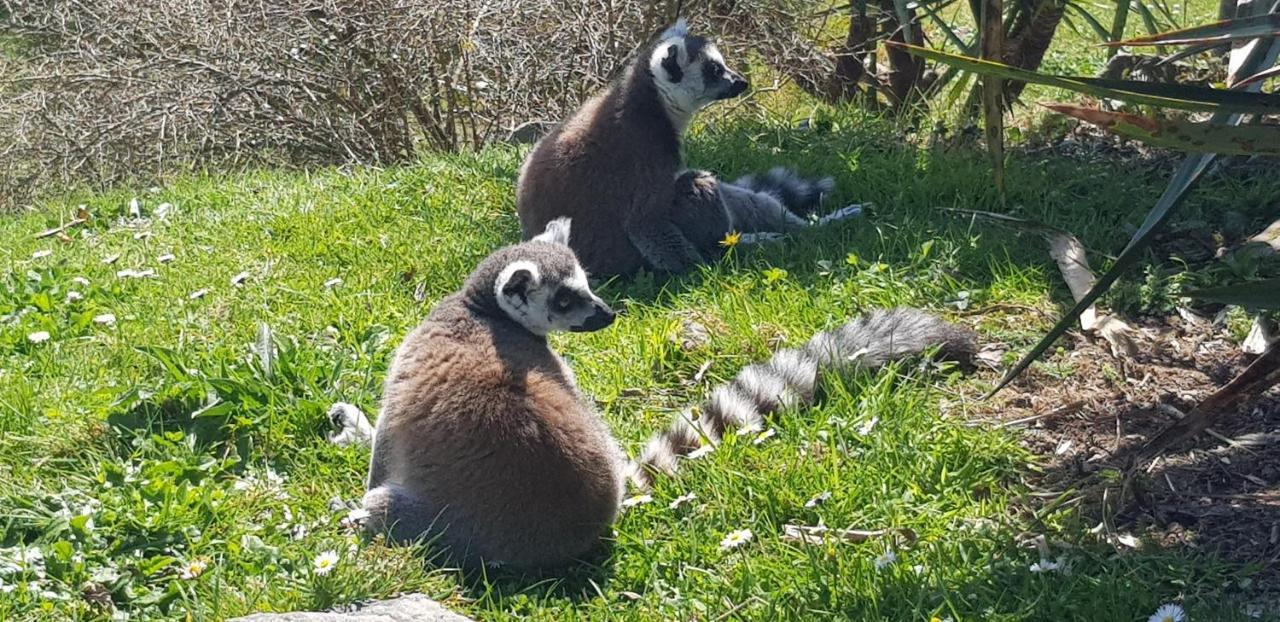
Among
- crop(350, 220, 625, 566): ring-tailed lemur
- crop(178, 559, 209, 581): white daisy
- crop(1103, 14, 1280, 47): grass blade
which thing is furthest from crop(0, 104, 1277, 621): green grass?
crop(1103, 14, 1280, 47): grass blade

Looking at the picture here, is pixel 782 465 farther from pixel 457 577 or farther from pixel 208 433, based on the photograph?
pixel 208 433

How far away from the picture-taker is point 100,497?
3.43 meters

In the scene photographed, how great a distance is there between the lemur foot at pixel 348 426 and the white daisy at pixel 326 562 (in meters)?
0.76

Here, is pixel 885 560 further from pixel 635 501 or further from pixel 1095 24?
pixel 1095 24

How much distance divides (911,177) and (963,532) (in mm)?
2722

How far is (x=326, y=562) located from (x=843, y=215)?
9.81 ft

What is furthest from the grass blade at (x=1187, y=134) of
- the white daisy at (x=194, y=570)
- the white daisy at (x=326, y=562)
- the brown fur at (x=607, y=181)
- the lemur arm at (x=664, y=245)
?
the brown fur at (x=607, y=181)

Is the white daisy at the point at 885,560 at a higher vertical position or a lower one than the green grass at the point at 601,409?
higher

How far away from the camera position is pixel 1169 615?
2578 mm

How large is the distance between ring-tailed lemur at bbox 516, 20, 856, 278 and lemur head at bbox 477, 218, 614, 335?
4.87 feet

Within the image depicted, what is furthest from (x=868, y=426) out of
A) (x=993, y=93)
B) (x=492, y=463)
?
(x=993, y=93)

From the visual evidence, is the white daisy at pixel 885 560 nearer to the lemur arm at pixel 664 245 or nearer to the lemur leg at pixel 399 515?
the lemur leg at pixel 399 515

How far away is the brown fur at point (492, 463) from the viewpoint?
3.23m

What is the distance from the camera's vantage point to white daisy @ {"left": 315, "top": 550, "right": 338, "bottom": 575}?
9.94ft
